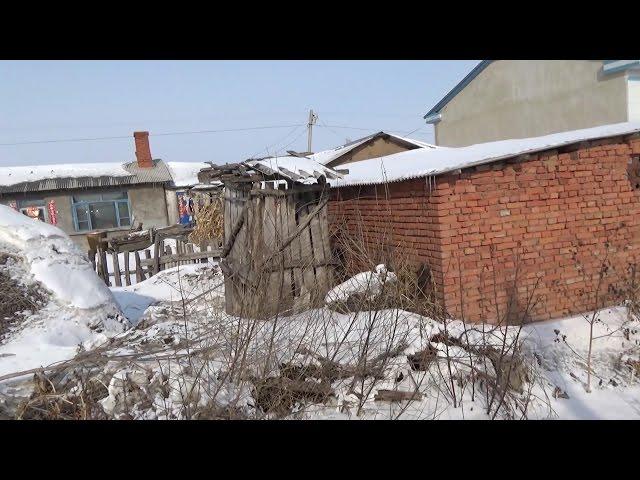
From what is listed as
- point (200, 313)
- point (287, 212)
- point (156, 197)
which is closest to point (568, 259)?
point (287, 212)

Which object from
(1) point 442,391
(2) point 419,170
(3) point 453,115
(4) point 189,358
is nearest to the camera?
(4) point 189,358

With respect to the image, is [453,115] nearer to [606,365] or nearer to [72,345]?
[606,365]

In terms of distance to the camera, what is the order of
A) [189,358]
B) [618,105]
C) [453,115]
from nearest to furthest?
[189,358] → [618,105] → [453,115]

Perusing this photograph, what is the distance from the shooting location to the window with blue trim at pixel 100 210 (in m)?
19.6

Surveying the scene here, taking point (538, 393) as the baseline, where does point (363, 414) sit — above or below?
above

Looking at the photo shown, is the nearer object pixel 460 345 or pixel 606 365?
pixel 460 345

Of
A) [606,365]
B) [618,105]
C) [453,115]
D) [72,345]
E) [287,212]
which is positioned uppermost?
[453,115]

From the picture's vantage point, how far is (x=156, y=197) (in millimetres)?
20484

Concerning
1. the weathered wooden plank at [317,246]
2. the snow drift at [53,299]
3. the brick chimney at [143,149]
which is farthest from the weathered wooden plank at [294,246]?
the brick chimney at [143,149]

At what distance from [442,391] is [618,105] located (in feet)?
30.3

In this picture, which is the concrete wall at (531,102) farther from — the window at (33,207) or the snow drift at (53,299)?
the window at (33,207)

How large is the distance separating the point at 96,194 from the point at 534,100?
1732cm

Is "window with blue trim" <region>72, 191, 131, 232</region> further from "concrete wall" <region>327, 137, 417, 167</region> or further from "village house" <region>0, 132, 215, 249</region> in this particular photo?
"concrete wall" <region>327, 137, 417, 167</region>

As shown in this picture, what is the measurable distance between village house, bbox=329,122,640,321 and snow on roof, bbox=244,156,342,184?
747mm
